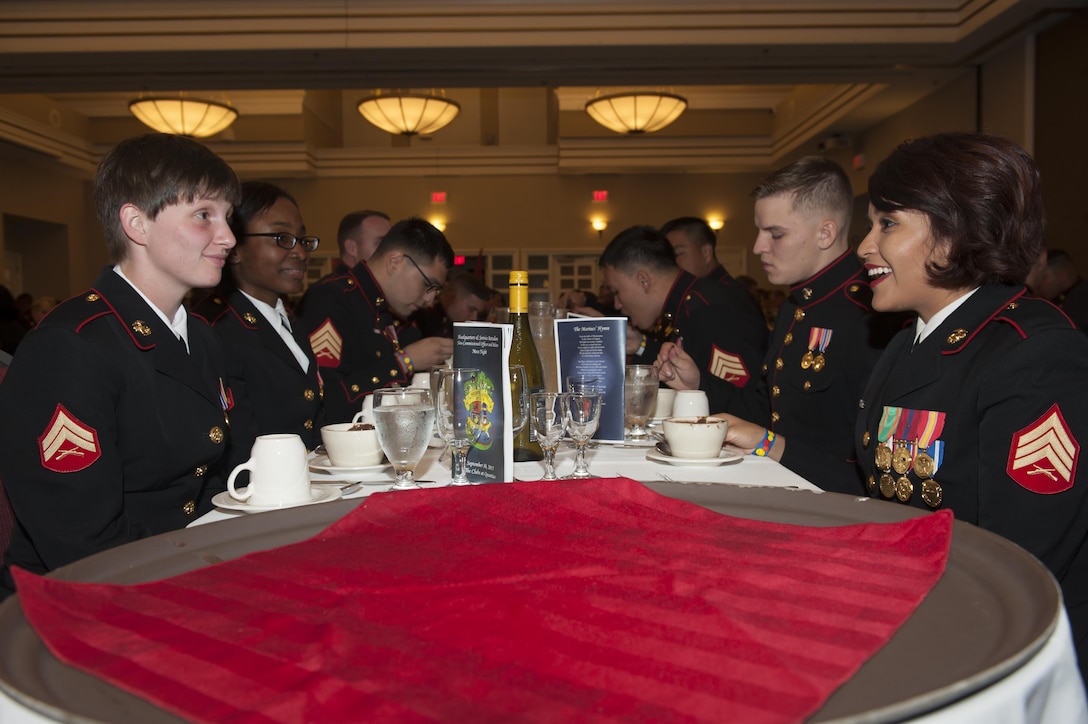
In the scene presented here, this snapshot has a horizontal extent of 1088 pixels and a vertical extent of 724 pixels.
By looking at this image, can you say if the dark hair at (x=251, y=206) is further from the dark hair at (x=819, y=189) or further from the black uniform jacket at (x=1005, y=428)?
the black uniform jacket at (x=1005, y=428)

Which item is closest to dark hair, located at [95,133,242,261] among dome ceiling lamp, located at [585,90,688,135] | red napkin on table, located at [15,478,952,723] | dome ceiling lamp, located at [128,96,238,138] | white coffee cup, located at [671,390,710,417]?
red napkin on table, located at [15,478,952,723]

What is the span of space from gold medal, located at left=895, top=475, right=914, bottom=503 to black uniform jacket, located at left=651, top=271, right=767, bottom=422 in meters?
1.51

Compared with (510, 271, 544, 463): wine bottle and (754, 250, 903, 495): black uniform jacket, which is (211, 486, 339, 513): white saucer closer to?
(510, 271, 544, 463): wine bottle

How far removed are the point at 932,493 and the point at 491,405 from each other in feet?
2.55

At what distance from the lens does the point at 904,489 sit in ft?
5.04

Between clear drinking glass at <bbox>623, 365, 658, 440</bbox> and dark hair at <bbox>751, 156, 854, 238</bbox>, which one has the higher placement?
dark hair at <bbox>751, 156, 854, 238</bbox>

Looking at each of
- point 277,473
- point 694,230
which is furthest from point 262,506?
point 694,230

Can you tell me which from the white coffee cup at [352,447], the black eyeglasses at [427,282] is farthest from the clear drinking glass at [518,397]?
the black eyeglasses at [427,282]

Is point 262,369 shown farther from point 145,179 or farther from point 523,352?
point 523,352

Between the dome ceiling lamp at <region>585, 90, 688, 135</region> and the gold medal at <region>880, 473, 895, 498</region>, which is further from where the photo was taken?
the dome ceiling lamp at <region>585, 90, 688, 135</region>

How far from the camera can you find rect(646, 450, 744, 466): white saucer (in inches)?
63.4

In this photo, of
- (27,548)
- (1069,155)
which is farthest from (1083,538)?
(1069,155)

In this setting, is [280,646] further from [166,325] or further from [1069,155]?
[1069,155]

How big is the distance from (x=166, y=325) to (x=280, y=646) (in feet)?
4.00
